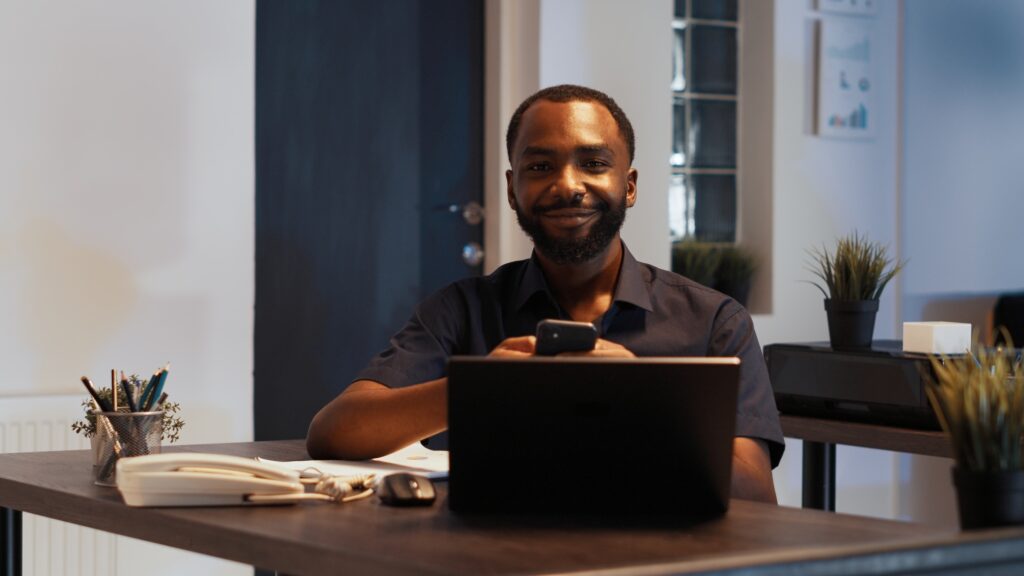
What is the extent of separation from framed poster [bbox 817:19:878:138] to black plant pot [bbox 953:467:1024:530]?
324 cm

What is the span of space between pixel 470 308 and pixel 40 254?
59.1 inches

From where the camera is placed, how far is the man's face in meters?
2.05

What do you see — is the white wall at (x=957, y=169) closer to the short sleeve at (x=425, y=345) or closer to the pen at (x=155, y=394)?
the short sleeve at (x=425, y=345)

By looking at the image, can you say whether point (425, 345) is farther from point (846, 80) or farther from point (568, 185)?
point (846, 80)

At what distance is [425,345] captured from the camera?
7.03ft

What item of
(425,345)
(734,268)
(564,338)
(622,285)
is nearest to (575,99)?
(622,285)

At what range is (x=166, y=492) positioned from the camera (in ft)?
5.11

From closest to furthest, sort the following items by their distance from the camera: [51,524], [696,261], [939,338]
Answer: [939,338]
[51,524]
[696,261]

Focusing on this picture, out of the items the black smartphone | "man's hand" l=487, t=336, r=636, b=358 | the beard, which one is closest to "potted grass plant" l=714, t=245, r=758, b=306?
the beard

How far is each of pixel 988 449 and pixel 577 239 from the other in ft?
2.74

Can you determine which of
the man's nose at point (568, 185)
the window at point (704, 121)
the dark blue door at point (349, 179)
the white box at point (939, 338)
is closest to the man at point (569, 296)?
the man's nose at point (568, 185)

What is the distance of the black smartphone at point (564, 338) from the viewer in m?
1.50

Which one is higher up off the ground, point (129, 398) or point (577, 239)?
point (577, 239)

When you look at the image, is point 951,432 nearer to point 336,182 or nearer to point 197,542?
point 197,542
